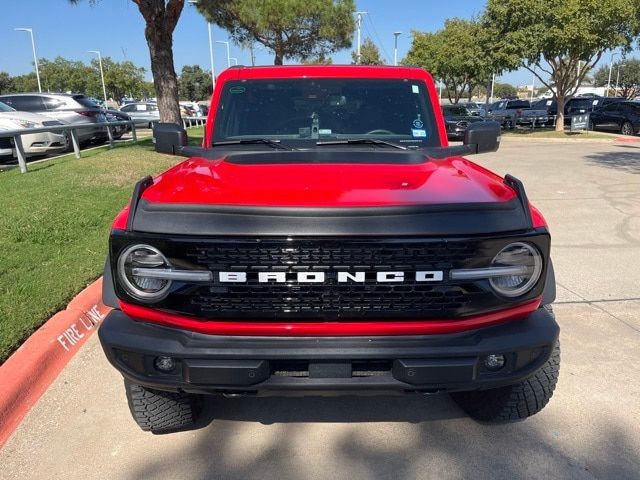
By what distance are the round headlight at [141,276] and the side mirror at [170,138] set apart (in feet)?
4.70

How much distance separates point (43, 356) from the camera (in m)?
3.40

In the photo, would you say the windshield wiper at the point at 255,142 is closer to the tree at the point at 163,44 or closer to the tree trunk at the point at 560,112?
the tree at the point at 163,44

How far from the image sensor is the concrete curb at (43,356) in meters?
2.97

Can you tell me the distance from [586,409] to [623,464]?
1.54ft

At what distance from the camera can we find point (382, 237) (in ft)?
6.87

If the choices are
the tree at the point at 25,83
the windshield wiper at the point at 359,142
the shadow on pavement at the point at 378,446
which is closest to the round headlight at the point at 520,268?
the shadow on pavement at the point at 378,446

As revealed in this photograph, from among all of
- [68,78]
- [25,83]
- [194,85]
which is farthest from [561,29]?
[25,83]

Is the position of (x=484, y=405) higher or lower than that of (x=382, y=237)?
lower

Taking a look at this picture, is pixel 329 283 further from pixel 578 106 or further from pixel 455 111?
pixel 578 106

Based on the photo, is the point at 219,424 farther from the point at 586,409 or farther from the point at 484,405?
the point at 586,409

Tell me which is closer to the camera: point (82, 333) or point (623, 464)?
point (623, 464)

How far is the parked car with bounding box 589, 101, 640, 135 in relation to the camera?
24.0 metres

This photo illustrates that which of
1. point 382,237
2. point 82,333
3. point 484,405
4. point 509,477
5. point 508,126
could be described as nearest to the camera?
point 382,237

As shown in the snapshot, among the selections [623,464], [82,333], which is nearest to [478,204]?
[623,464]
